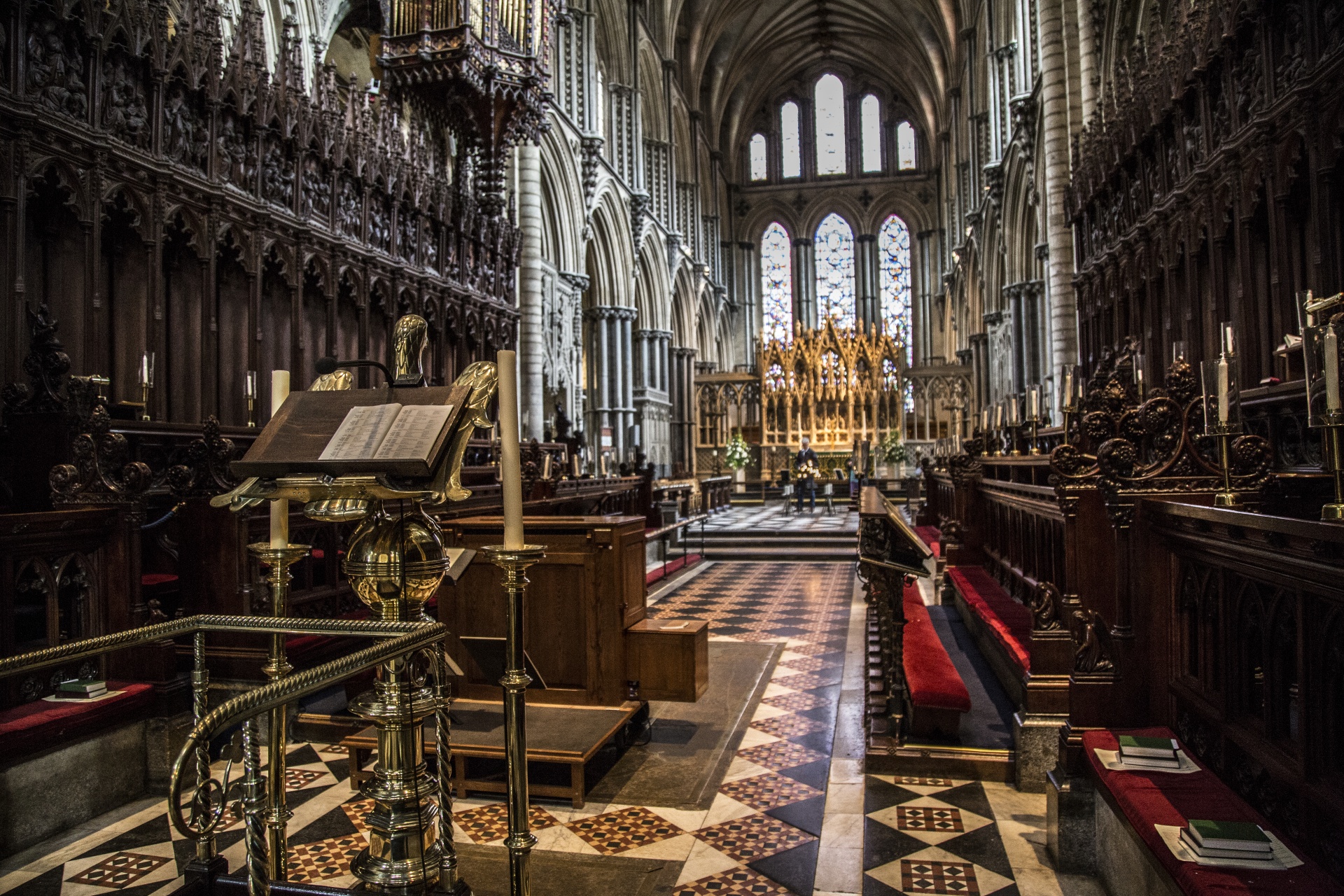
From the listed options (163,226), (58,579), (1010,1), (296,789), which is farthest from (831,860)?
(1010,1)

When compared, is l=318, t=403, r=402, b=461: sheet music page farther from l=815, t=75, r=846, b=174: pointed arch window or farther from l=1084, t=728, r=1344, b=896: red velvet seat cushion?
l=815, t=75, r=846, b=174: pointed arch window

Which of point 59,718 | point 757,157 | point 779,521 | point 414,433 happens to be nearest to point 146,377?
point 59,718

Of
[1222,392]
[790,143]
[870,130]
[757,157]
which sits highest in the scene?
[870,130]

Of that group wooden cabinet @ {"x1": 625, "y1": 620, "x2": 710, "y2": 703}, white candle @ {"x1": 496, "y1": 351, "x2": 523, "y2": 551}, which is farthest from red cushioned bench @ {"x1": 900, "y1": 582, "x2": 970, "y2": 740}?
white candle @ {"x1": 496, "y1": 351, "x2": 523, "y2": 551}

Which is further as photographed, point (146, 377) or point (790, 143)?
point (790, 143)

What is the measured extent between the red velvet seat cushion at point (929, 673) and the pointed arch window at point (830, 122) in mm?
32402

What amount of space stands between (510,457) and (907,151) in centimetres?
3571

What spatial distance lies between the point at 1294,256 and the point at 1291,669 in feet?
12.9

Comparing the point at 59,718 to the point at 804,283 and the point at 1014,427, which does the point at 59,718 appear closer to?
the point at 1014,427

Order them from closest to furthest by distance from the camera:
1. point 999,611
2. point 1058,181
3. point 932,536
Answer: point 999,611, point 932,536, point 1058,181

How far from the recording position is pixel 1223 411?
9.61 ft

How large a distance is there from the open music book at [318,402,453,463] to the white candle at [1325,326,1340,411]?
2194mm

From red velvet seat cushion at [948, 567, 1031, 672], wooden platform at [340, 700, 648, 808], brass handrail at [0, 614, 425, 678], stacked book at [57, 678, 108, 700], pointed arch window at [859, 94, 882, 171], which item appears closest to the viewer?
brass handrail at [0, 614, 425, 678]

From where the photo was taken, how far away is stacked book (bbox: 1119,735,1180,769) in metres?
2.46
